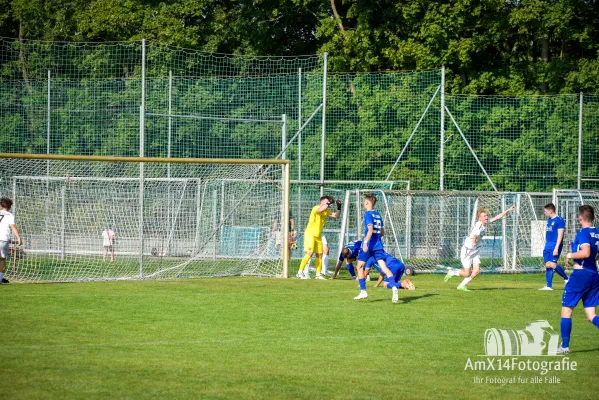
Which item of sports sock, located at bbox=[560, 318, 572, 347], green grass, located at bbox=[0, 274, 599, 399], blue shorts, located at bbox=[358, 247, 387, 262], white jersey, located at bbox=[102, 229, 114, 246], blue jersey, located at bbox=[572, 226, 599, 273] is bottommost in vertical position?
green grass, located at bbox=[0, 274, 599, 399]

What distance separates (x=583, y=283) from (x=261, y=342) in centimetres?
422

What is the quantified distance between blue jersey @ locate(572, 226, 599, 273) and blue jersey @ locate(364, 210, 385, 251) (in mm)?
5161

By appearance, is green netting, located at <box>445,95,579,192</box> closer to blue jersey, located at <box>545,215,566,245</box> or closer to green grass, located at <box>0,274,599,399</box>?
blue jersey, located at <box>545,215,566,245</box>

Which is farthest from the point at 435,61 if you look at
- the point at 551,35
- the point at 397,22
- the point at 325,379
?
the point at 325,379

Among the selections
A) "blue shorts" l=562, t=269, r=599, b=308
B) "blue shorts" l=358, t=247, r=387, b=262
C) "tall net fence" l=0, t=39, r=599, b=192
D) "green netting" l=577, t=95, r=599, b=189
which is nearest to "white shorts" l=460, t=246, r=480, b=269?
"blue shorts" l=358, t=247, r=387, b=262

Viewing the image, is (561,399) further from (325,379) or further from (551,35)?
(551,35)

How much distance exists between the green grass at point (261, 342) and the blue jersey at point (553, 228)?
57.5 inches

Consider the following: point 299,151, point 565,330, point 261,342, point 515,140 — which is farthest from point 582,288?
point 515,140

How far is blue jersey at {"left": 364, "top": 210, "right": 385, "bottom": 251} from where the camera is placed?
628 inches

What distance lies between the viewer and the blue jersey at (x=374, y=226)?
1594 cm

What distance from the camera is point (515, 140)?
29.4 meters

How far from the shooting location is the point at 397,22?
3869 cm

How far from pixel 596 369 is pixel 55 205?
15.1m

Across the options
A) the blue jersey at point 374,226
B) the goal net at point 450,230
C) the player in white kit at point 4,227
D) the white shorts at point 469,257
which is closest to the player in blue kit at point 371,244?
the blue jersey at point 374,226
